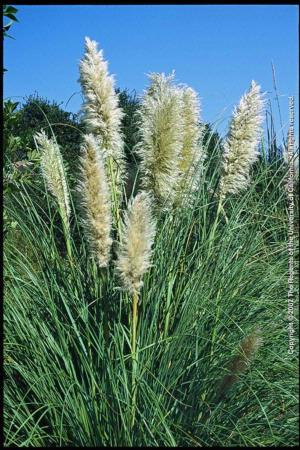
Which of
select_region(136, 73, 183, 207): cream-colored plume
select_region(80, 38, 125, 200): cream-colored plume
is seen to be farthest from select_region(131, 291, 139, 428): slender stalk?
select_region(80, 38, 125, 200): cream-colored plume

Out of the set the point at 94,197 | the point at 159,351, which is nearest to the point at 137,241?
the point at 94,197

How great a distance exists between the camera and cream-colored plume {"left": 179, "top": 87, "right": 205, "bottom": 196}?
3.70 metres

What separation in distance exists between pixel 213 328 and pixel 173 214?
75cm

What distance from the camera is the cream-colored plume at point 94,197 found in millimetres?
2996

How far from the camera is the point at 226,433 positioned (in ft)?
10.2

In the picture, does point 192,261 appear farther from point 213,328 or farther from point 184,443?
point 184,443

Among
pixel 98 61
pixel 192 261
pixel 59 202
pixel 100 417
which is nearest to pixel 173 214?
pixel 192 261

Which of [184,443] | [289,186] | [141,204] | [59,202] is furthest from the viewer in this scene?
[289,186]

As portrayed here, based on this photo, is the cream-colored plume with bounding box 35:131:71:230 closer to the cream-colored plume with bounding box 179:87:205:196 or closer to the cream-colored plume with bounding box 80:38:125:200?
the cream-colored plume with bounding box 80:38:125:200

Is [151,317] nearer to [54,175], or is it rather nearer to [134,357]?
[134,357]

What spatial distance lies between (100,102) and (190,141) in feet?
1.83

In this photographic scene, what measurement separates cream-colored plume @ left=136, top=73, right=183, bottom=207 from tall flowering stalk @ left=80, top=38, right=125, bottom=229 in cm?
17

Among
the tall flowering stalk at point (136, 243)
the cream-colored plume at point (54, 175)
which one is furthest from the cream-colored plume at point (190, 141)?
the tall flowering stalk at point (136, 243)

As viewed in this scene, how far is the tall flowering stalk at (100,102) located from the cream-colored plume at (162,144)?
0.17m
